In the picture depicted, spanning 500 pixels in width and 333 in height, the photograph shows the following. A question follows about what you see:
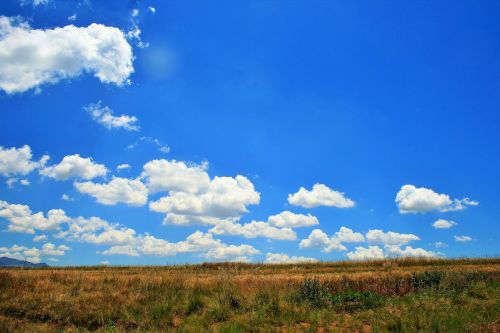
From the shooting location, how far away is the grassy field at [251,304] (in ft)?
44.9

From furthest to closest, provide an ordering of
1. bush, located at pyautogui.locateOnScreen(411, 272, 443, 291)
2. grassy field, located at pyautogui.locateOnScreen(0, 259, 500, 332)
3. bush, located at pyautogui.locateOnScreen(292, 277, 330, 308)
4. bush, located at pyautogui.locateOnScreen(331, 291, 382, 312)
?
bush, located at pyautogui.locateOnScreen(411, 272, 443, 291)
bush, located at pyautogui.locateOnScreen(292, 277, 330, 308)
bush, located at pyautogui.locateOnScreen(331, 291, 382, 312)
grassy field, located at pyautogui.locateOnScreen(0, 259, 500, 332)

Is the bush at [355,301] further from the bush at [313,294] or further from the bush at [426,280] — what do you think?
the bush at [426,280]

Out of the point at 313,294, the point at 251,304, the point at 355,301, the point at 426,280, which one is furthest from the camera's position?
the point at 426,280

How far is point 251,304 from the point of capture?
16.2 m

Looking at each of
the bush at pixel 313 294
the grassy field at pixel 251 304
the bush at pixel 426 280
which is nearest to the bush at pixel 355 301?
the grassy field at pixel 251 304

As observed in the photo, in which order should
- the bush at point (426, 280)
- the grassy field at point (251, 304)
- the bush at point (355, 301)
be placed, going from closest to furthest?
the grassy field at point (251, 304) → the bush at point (355, 301) → the bush at point (426, 280)

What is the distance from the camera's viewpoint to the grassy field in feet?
44.9

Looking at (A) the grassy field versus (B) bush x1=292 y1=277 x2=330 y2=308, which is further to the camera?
(B) bush x1=292 y1=277 x2=330 y2=308

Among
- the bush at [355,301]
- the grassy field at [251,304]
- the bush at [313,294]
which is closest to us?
the grassy field at [251,304]

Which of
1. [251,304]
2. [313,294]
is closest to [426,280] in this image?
[313,294]

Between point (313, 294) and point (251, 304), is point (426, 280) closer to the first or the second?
point (313, 294)

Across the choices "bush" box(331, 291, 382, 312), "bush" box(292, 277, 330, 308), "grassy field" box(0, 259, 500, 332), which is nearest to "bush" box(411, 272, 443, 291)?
"grassy field" box(0, 259, 500, 332)

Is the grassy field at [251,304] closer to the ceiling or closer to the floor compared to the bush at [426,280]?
closer to the floor

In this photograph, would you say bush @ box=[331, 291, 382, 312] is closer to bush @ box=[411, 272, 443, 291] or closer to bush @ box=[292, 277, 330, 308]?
bush @ box=[292, 277, 330, 308]
